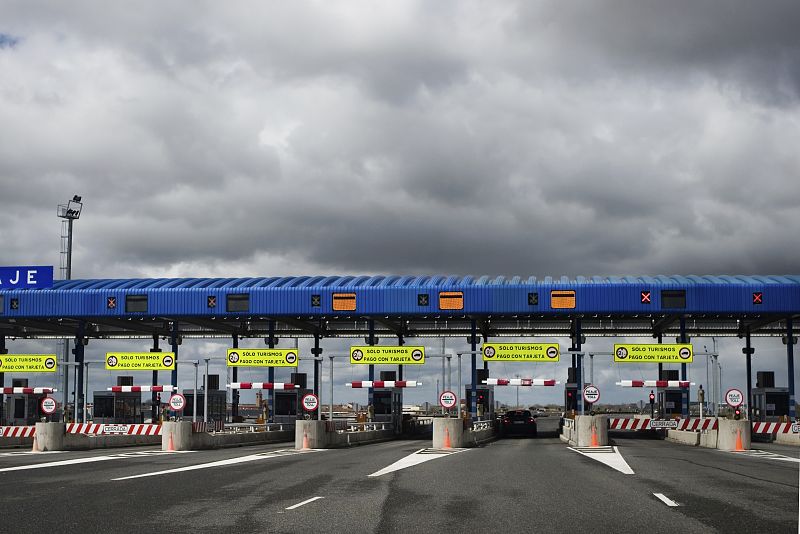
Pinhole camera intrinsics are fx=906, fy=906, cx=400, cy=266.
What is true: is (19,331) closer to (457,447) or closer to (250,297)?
(250,297)

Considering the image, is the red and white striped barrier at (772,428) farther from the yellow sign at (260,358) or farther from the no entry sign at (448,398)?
the yellow sign at (260,358)

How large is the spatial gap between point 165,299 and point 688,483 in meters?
40.4

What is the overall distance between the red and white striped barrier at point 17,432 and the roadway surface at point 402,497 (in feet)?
48.4

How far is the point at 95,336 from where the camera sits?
6762cm

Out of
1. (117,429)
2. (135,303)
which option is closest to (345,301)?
(135,303)

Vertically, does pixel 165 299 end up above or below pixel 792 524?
above

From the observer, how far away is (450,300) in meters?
50.2

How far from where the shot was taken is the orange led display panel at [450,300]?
50.0m

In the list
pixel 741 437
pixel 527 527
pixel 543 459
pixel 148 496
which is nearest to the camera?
pixel 527 527

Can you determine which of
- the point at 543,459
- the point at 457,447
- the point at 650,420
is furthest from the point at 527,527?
the point at 650,420

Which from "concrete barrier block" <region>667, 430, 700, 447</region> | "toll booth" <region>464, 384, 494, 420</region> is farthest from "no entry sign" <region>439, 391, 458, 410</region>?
"toll booth" <region>464, 384, 494, 420</region>

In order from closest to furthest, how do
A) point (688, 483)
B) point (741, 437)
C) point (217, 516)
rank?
point (217, 516), point (688, 483), point (741, 437)

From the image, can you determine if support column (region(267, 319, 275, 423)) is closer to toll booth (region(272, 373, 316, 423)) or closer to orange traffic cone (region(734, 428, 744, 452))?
toll booth (region(272, 373, 316, 423))

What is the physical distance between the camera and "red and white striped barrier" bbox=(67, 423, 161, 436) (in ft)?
128
